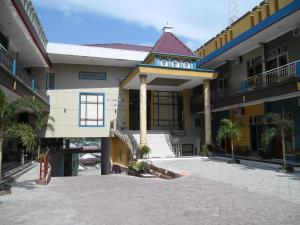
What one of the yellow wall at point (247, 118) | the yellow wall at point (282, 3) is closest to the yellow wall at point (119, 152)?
the yellow wall at point (247, 118)

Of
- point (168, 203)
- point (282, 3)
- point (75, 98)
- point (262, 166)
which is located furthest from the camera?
point (75, 98)

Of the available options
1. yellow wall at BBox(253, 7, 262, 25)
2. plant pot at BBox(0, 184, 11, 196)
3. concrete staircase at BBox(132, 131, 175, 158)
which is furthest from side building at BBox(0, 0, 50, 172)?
yellow wall at BBox(253, 7, 262, 25)

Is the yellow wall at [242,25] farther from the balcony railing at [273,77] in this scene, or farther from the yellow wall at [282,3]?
the balcony railing at [273,77]

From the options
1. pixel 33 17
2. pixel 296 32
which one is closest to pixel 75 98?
pixel 33 17

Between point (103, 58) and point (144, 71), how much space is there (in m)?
5.87

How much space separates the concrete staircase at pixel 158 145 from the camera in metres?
21.9

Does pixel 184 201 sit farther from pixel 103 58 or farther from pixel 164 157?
pixel 103 58

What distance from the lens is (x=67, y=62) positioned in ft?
87.1

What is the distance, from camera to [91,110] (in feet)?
88.3

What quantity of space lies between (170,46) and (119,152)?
10.6 m

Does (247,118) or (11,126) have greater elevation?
(247,118)

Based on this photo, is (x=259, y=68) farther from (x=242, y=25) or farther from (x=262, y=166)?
(x=262, y=166)

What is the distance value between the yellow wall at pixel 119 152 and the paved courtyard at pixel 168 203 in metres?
12.4

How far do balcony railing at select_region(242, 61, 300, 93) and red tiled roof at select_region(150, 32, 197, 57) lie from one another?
571cm
